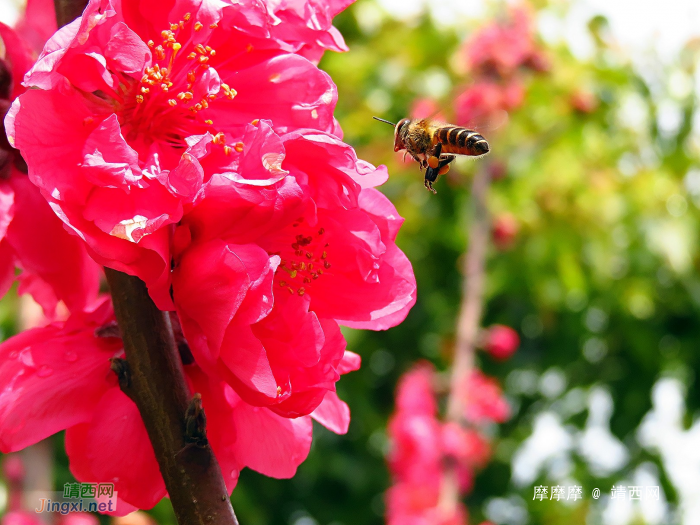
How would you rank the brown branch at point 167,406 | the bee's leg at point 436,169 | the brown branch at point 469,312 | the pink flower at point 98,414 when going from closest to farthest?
the brown branch at point 167,406 → the pink flower at point 98,414 → the bee's leg at point 436,169 → the brown branch at point 469,312

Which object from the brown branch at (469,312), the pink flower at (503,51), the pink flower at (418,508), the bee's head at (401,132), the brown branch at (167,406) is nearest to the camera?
the brown branch at (167,406)

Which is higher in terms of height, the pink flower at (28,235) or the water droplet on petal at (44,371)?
the pink flower at (28,235)

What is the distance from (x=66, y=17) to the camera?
88cm

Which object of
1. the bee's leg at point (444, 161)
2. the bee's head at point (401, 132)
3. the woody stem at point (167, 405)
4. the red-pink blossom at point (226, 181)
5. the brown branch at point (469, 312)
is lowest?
the brown branch at point (469, 312)

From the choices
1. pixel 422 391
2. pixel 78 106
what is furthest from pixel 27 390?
pixel 422 391

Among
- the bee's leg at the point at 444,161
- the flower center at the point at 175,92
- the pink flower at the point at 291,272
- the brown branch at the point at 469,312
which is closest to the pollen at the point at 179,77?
the flower center at the point at 175,92

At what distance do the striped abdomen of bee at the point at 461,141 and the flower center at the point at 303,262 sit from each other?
0.81 m

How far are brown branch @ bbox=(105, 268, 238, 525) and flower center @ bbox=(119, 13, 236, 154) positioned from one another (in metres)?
0.22

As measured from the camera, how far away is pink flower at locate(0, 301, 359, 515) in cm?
86

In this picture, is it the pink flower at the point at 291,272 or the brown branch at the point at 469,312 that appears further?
the brown branch at the point at 469,312

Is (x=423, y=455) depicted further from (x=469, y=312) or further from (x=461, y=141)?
(x=461, y=141)

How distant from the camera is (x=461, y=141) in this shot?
166cm

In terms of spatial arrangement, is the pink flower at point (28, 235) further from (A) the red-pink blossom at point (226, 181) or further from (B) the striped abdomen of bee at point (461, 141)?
(B) the striped abdomen of bee at point (461, 141)

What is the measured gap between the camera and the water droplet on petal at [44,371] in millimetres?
875
